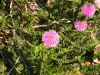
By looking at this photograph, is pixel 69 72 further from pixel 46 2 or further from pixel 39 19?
pixel 46 2

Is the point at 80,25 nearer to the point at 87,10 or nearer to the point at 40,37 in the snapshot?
the point at 87,10

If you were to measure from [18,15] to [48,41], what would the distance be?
0.57 meters

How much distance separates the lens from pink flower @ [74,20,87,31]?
8.07 ft

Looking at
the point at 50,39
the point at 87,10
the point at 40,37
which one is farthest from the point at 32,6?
the point at 50,39

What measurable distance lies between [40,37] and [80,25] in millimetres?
330

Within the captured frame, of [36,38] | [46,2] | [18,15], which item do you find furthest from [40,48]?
[46,2]

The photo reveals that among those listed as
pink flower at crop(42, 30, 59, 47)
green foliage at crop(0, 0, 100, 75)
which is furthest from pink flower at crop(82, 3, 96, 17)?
pink flower at crop(42, 30, 59, 47)

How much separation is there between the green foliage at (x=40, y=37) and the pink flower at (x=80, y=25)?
4cm

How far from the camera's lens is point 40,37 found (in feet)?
7.87

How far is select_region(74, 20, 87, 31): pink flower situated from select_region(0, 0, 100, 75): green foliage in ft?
0.14

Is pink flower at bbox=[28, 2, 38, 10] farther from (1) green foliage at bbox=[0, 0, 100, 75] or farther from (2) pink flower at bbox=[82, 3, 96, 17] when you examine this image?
(2) pink flower at bbox=[82, 3, 96, 17]

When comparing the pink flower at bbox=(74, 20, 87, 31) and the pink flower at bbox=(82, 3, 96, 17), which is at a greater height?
the pink flower at bbox=(82, 3, 96, 17)

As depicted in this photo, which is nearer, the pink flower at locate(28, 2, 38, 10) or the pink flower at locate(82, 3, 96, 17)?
the pink flower at locate(82, 3, 96, 17)

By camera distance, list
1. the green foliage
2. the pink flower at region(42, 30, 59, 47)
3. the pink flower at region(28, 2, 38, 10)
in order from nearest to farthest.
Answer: the pink flower at region(42, 30, 59, 47), the green foliage, the pink flower at region(28, 2, 38, 10)
